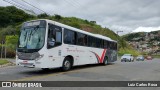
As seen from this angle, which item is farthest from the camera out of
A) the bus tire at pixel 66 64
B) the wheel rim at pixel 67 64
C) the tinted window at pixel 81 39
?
the tinted window at pixel 81 39

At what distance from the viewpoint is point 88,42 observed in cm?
2127

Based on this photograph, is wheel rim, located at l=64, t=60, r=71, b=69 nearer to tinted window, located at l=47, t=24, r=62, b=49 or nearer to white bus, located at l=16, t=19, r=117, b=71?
white bus, located at l=16, t=19, r=117, b=71

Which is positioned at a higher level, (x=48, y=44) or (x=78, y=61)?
(x=48, y=44)

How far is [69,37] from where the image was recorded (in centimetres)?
1753

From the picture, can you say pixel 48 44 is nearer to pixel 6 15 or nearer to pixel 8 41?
pixel 8 41

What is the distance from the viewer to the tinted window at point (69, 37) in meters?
16.9

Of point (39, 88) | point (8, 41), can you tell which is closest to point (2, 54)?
point (8, 41)

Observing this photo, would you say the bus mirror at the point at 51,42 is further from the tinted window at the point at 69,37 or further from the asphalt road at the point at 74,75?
the asphalt road at the point at 74,75

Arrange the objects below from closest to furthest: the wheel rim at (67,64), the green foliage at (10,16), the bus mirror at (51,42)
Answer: the bus mirror at (51,42) < the wheel rim at (67,64) < the green foliage at (10,16)

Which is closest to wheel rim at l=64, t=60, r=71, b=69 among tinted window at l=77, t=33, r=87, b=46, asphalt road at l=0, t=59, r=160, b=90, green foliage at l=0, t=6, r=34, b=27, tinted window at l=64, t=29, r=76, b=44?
asphalt road at l=0, t=59, r=160, b=90

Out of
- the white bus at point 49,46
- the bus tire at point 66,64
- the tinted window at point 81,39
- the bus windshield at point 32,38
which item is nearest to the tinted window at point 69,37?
the white bus at point 49,46

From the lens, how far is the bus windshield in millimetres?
14625

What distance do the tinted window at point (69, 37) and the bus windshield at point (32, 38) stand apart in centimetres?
236

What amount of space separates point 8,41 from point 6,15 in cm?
3886
